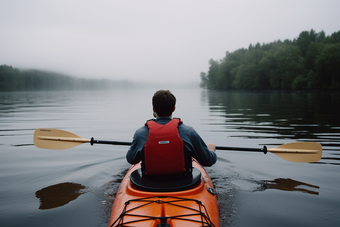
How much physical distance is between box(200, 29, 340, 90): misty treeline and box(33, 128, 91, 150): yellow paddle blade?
199ft

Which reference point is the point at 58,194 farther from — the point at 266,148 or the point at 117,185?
the point at 266,148

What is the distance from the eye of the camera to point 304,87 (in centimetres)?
6078

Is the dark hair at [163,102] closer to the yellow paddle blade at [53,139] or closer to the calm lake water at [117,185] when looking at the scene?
the calm lake water at [117,185]

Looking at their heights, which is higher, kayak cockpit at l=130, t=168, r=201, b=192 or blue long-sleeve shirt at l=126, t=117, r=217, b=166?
blue long-sleeve shirt at l=126, t=117, r=217, b=166

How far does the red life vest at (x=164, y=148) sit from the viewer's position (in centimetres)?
269

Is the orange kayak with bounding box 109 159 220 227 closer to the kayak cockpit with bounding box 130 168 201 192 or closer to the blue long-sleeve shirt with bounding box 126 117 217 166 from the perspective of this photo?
the kayak cockpit with bounding box 130 168 201 192

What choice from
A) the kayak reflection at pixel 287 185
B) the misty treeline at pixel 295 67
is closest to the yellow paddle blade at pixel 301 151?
the kayak reflection at pixel 287 185

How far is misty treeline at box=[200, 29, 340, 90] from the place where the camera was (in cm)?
5465

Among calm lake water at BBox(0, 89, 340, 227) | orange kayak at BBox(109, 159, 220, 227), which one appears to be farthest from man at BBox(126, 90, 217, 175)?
calm lake water at BBox(0, 89, 340, 227)

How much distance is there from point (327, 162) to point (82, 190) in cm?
562

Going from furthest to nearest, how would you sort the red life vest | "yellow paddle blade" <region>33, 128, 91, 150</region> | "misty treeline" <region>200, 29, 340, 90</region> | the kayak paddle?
1. "misty treeline" <region>200, 29, 340, 90</region>
2. "yellow paddle blade" <region>33, 128, 91, 150</region>
3. the kayak paddle
4. the red life vest

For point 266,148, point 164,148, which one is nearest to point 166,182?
point 164,148

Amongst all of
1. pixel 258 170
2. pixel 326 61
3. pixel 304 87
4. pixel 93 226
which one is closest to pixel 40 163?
pixel 93 226

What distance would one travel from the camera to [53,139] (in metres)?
5.40
